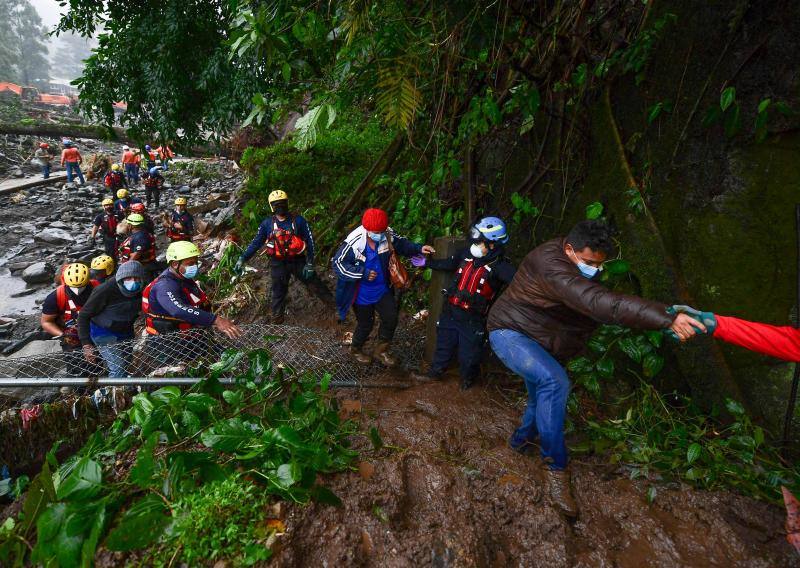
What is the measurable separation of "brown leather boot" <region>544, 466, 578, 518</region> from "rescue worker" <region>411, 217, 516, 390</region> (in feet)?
4.34

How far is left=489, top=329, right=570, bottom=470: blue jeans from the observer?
2748mm

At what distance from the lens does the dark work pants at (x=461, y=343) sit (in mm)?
3986

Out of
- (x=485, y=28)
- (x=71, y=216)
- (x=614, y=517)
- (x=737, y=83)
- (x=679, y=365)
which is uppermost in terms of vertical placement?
(x=485, y=28)

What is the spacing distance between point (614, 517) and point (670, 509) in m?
0.36

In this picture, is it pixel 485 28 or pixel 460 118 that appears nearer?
pixel 485 28

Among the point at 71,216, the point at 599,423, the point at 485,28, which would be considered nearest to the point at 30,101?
the point at 71,216

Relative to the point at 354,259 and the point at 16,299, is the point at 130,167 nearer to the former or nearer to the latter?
the point at 16,299

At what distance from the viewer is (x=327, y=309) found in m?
6.61

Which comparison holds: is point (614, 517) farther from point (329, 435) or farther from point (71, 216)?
point (71, 216)

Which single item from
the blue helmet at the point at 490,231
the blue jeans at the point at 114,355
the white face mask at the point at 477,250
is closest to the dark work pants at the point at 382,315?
the white face mask at the point at 477,250

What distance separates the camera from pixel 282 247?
5719 mm

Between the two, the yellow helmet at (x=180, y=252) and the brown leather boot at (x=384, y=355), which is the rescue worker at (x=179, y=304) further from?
the brown leather boot at (x=384, y=355)

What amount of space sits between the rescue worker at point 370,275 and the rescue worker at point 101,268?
253 cm

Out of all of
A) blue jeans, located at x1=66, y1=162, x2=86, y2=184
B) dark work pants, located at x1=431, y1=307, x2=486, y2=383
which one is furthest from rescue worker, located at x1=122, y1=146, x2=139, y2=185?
dark work pants, located at x1=431, y1=307, x2=486, y2=383
